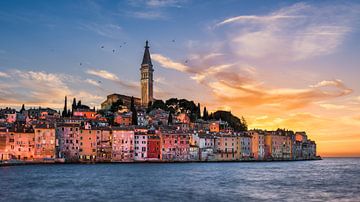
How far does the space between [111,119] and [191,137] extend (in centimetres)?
1749

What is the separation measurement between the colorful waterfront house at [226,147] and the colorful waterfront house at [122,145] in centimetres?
1943

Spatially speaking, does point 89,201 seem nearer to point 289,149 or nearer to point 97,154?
point 97,154

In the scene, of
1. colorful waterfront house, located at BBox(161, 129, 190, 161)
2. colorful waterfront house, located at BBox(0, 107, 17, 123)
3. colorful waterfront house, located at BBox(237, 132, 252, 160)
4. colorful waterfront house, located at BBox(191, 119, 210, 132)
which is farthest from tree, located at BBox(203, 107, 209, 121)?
colorful waterfront house, located at BBox(0, 107, 17, 123)

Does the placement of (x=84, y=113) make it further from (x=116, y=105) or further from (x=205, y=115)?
(x=205, y=115)

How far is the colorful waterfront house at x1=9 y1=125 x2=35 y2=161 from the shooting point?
72.9 meters

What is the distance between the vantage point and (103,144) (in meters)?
80.9

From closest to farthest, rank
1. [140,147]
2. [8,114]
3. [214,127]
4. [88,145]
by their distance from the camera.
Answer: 1. [88,145]
2. [140,147]
3. [8,114]
4. [214,127]

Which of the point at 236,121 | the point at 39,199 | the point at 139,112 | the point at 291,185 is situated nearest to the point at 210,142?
the point at 139,112

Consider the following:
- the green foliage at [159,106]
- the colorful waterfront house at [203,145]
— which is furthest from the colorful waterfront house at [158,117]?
the colorful waterfront house at [203,145]

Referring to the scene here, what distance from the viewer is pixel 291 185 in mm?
41062

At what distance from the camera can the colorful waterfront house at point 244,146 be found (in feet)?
325

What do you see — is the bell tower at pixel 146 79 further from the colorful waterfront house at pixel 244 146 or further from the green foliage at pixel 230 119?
the colorful waterfront house at pixel 244 146

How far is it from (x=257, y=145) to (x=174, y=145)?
24181 mm

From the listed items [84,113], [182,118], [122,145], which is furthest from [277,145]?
[84,113]
